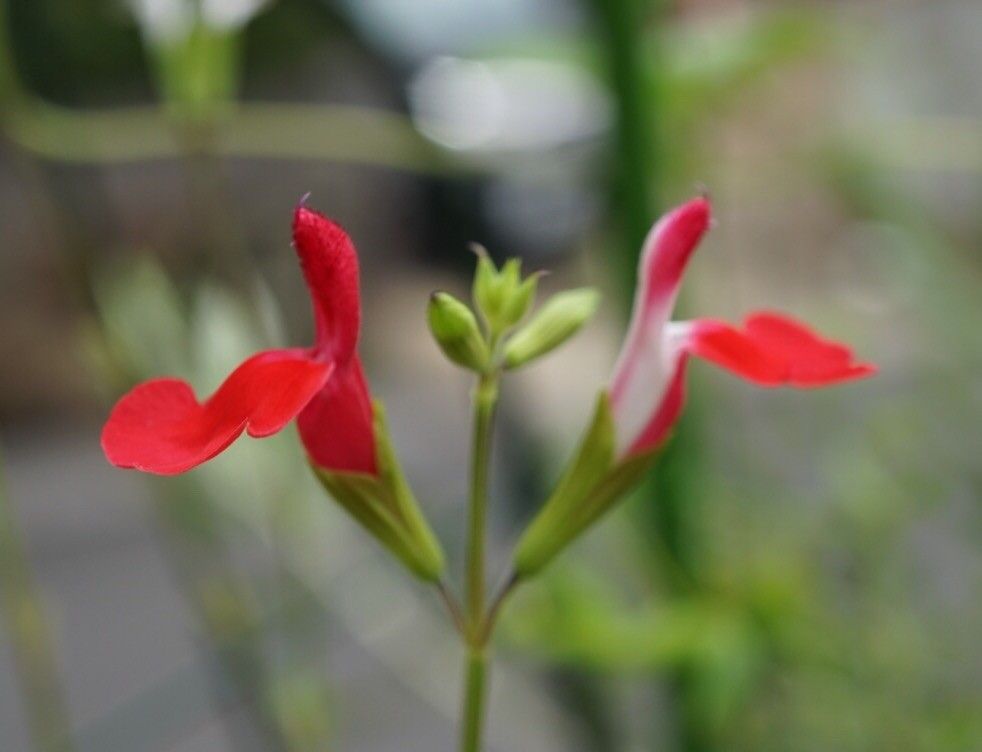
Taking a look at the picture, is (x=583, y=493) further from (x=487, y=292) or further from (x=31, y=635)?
(x=31, y=635)

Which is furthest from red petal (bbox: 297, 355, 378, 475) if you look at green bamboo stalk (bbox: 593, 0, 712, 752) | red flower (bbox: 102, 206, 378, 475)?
green bamboo stalk (bbox: 593, 0, 712, 752)

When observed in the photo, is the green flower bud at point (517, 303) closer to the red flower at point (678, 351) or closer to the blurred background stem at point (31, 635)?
the red flower at point (678, 351)

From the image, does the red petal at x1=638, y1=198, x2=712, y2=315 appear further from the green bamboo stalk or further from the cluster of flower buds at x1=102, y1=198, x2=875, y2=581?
the green bamboo stalk

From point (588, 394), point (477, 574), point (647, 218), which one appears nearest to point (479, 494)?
point (477, 574)

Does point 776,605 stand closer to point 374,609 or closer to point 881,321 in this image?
point 374,609

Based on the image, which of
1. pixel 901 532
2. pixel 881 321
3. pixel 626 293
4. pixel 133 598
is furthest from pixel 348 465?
pixel 133 598

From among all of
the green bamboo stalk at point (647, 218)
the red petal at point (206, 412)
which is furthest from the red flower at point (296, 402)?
the green bamboo stalk at point (647, 218)

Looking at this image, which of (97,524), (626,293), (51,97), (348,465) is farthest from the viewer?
(97,524)
